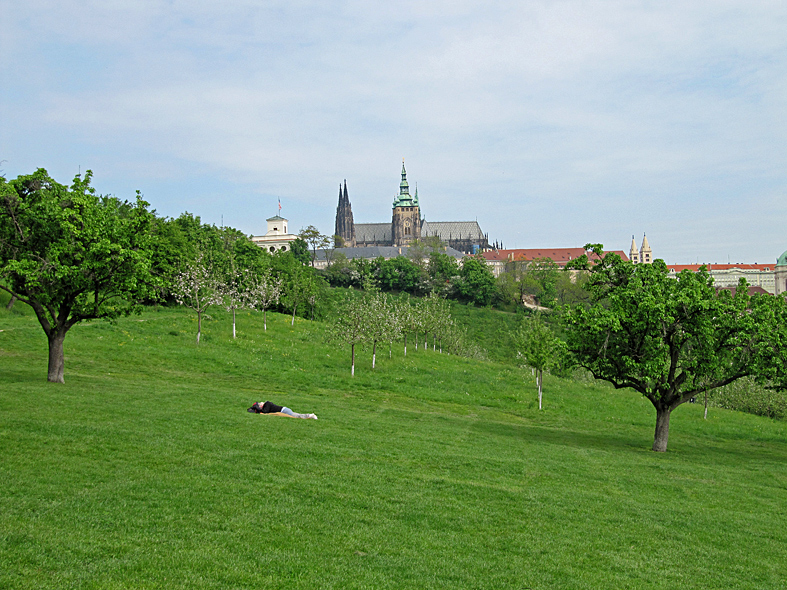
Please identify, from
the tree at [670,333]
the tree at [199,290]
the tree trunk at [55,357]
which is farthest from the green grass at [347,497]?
the tree at [199,290]

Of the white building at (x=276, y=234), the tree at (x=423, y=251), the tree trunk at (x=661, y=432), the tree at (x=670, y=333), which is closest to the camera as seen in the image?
the tree at (x=670, y=333)

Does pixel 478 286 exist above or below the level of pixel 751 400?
above

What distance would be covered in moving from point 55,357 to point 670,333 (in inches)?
927

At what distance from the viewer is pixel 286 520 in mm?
11047

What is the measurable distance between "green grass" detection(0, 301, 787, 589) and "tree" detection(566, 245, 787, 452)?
2.90 metres

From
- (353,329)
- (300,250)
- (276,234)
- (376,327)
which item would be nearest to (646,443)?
(353,329)

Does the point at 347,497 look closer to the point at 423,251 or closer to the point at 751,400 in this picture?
the point at 751,400

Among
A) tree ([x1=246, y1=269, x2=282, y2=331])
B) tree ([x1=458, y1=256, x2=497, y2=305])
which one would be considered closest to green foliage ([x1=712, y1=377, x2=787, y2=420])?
tree ([x1=246, y1=269, x2=282, y2=331])

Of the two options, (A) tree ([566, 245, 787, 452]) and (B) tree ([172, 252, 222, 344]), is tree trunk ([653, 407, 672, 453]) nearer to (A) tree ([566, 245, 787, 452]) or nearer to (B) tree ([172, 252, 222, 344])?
(A) tree ([566, 245, 787, 452])

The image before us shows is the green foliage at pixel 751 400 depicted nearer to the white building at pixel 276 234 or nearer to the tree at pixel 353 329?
the tree at pixel 353 329

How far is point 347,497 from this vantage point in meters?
12.9

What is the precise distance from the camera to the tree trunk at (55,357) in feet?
81.5

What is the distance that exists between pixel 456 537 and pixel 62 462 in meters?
8.12

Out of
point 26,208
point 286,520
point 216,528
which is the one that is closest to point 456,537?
point 286,520
